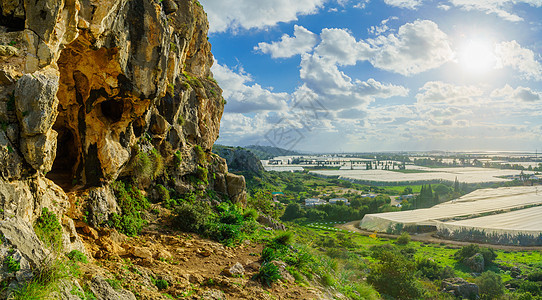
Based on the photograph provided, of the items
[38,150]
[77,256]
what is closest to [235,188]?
[77,256]

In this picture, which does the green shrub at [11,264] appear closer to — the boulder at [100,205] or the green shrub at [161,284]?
the green shrub at [161,284]

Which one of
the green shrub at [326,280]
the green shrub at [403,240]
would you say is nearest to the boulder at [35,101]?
the green shrub at [326,280]

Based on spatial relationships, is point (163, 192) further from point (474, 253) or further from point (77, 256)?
point (474, 253)

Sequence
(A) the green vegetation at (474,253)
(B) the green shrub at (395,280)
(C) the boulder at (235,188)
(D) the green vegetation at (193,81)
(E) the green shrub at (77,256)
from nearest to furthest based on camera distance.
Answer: (E) the green shrub at (77,256)
(C) the boulder at (235,188)
(D) the green vegetation at (193,81)
(B) the green shrub at (395,280)
(A) the green vegetation at (474,253)

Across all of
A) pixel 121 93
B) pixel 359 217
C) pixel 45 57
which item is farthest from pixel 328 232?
pixel 45 57

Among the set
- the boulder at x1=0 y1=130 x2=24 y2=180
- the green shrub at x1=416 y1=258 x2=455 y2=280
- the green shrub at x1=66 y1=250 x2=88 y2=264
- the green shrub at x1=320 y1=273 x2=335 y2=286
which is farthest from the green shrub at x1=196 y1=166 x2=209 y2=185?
the green shrub at x1=416 y1=258 x2=455 y2=280

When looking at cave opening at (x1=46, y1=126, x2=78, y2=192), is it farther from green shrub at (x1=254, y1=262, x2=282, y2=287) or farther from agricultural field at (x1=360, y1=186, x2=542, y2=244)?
agricultural field at (x1=360, y1=186, x2=542, y2=244)

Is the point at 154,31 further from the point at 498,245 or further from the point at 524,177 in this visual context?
the point at 524,177
